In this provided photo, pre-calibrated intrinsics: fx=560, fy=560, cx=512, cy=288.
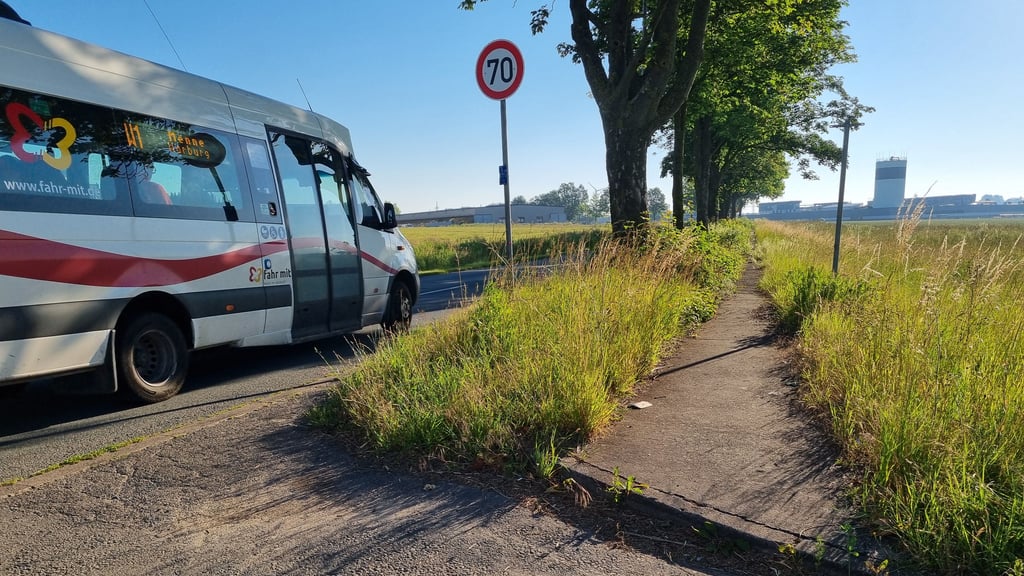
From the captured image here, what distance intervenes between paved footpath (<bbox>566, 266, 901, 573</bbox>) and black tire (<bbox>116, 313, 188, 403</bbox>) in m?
3.74

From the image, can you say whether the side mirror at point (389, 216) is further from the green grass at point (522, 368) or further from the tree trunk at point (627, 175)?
the tree trunk at point (627, 175)

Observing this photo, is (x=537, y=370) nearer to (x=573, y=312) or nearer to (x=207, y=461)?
(x=573, y=312)

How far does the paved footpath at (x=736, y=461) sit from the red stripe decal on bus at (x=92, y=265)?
148 inches

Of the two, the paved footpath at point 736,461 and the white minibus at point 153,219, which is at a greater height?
the white minibus at point 153,219

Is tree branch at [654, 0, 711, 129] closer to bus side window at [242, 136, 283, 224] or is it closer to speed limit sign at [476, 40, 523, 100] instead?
speed limit sign at [476, 40, 523, 100]

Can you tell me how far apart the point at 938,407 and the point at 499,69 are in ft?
15.4

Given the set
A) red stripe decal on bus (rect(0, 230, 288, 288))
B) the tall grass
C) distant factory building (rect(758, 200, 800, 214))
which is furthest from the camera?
distant factory building (rect(758, 200, 800, 214))

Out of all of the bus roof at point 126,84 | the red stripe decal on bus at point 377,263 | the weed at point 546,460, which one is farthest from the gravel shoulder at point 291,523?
the red stripe decal on bus at point 377,263

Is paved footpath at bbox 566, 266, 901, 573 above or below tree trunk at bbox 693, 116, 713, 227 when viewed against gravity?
below

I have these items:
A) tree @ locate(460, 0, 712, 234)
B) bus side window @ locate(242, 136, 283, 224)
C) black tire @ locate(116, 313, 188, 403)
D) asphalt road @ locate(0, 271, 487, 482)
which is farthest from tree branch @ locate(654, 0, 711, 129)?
black tire @ locate(116, 313, 188, 403)

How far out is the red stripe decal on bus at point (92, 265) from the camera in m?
3.70

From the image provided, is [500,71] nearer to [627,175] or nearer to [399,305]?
[399,305]

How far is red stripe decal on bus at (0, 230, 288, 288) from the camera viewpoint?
370 centimetres

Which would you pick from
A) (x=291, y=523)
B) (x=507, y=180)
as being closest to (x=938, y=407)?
(x=291, y=523)
